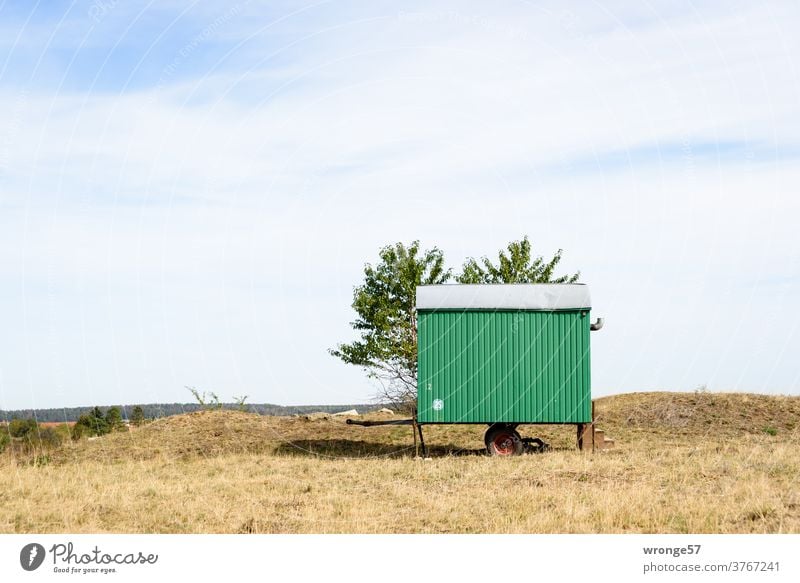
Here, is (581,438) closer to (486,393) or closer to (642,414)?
(486,393)

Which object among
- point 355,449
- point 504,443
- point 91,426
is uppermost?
point 504,443

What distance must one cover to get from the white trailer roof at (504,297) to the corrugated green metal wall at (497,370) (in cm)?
22

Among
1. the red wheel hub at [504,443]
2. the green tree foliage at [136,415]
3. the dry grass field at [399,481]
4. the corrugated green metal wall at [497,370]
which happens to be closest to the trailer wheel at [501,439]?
the red wheel hub at [504,443]

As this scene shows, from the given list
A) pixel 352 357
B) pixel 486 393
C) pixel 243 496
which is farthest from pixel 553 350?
pixel 352 357

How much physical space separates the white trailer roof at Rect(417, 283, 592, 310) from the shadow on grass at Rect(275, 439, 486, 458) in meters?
4.23

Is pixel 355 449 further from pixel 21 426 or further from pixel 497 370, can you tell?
pixel 21 426

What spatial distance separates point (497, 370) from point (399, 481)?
4851mm

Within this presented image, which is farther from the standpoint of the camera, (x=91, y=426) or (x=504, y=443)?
(x=91, y=426)

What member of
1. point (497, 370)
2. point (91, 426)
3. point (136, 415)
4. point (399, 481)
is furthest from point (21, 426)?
point (399, 481)

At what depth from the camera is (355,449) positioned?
2384 cm

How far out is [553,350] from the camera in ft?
66.3

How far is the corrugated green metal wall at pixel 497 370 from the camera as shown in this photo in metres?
20.1

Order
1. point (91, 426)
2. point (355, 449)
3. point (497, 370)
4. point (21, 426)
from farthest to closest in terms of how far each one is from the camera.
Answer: point (91, 426) < point (21, 426) < point (355, 449) < point (497, 370)

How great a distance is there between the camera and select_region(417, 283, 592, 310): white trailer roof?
66.1ft
